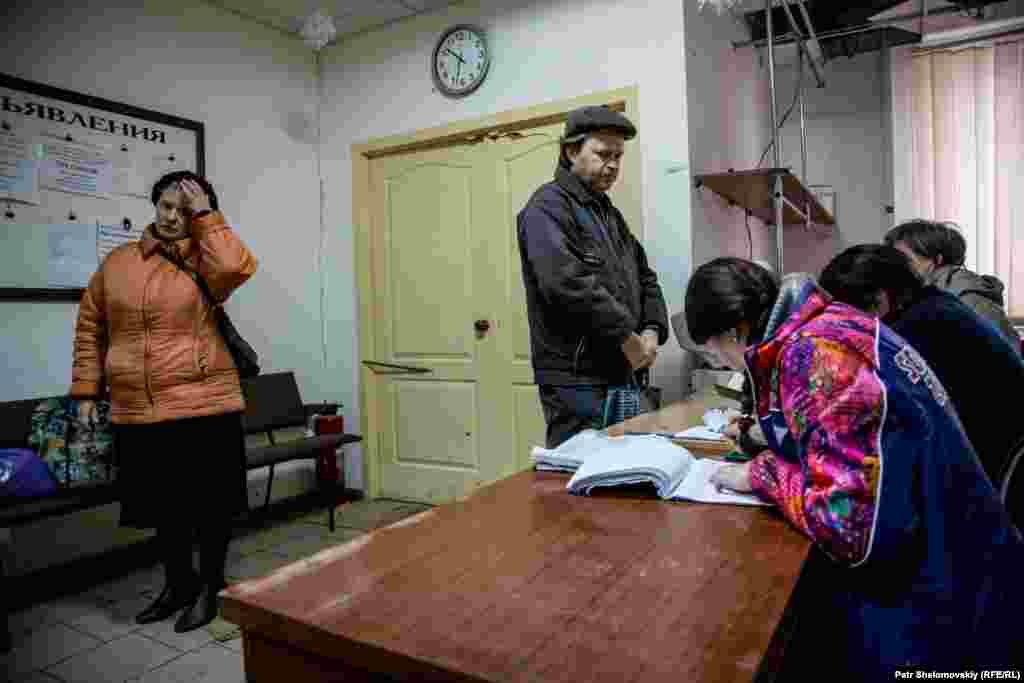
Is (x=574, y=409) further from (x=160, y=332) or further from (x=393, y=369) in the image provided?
(x=393, y=369)

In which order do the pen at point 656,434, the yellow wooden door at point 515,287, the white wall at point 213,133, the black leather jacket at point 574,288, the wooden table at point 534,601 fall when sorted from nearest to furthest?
the wooden table at point 534,601 → the pen at point 656,434 → the black leather jacket at point 574,288 → the white wall at point 213,133 → the yellow wooden door at point 515,287

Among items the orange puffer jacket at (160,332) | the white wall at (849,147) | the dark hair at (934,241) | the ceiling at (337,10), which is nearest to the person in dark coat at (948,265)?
the dark hair at (934,241)

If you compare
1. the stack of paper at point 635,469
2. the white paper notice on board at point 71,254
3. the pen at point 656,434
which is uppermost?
the white paper notice on board at point 71,254

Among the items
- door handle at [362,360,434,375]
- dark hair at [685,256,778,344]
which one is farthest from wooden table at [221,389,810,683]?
door handle at [362,360,434,375]

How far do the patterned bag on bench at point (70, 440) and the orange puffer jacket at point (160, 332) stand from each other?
0.13 meters

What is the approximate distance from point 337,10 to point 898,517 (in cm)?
370

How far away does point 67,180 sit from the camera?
2.93 metres

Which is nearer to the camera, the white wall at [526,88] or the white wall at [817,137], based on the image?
the white wall at [526,88]

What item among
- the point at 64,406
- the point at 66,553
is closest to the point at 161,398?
the point at 64,406

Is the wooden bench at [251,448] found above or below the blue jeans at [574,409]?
below

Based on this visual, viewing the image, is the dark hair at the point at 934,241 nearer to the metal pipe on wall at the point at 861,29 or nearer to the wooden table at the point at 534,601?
the metal pipe on wall at the point at 861,29

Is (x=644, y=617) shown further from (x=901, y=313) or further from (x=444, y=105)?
(x=444, y=105)

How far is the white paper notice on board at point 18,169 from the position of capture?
2.73 meters

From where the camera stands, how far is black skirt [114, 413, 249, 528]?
2.25 m
